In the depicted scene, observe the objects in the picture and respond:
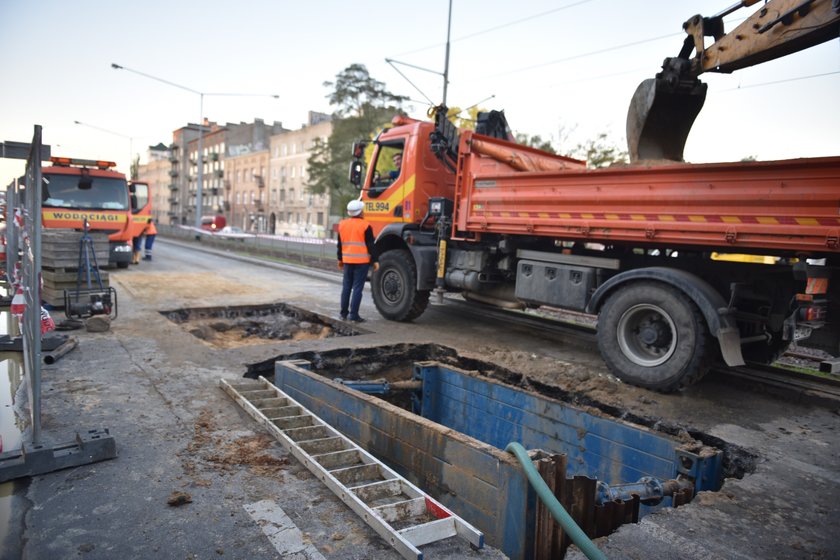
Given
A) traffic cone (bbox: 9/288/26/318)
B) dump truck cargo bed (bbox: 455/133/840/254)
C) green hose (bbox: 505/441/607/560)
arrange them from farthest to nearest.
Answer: dump truck cargo bed (bbox: 455/133/840/254) → traffic cone (bbox: 9/288/26/318) → green hose (bbox: 505/441/607/560)

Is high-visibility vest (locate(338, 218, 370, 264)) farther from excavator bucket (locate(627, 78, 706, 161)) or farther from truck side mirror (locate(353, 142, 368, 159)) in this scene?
excavator bucket (locate(627, 78, 706, 161))

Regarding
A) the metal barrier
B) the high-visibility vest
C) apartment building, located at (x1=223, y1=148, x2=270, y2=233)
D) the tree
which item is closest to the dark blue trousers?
the high-visibility vest

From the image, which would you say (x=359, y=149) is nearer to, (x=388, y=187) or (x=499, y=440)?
(x=388, y=187)

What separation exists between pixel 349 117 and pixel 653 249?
3523 cm

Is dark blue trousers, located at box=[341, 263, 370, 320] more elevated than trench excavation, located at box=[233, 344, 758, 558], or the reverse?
dark blue trousers, located at box=[341, 263, 370, 320]

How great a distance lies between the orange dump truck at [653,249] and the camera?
453cm

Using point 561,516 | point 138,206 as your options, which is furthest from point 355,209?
point 138,206

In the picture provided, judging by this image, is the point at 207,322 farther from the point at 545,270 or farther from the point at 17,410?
the point at 545,270

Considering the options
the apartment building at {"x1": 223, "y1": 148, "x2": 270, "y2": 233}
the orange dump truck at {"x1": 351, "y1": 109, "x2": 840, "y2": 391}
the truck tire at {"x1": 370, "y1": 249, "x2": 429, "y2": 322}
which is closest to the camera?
the orange dump truck at {"x1": 351, "y1": 109, "x2": 840, "y2": 391}

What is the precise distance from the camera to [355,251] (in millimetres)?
8422

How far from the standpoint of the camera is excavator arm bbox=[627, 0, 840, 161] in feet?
15.1

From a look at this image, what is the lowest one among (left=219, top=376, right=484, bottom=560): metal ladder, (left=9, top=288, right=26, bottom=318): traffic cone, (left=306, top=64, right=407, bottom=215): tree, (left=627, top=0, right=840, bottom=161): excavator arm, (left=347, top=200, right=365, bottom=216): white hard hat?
(left=219, top=376, right=484, bottom=560): metal ladder

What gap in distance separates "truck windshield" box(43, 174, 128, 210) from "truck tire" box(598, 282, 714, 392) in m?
13.0

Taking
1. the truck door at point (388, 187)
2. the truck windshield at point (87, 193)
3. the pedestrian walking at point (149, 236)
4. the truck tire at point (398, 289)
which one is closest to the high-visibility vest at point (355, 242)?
the truck tire at point (398, 289)
